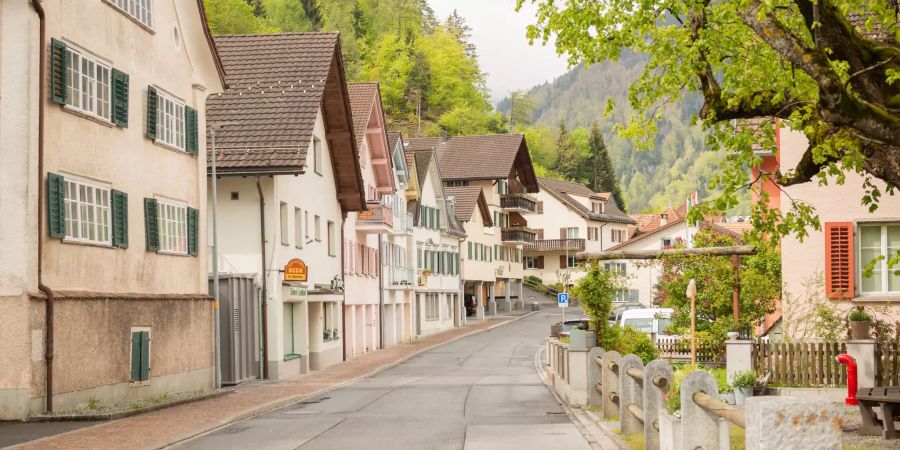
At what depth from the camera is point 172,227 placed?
28344mm

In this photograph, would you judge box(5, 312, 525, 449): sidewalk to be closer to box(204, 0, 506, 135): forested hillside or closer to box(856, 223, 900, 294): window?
box(856, 223, 900, 294): window

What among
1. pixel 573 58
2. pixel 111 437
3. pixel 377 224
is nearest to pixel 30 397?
pixel 111 437

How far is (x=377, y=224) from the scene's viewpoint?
2084 inches

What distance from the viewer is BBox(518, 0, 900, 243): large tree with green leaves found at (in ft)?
42.7

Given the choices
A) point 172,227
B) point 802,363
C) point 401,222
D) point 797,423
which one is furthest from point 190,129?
point 401,222

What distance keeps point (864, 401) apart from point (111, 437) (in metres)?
10.3

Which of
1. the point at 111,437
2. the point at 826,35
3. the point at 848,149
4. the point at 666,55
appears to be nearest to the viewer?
the point at 826,35

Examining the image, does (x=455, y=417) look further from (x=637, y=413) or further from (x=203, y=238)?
(x=203, y=238)

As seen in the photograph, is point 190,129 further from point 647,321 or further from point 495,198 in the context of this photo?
point 495,198

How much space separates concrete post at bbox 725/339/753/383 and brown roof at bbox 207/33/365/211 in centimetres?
1613

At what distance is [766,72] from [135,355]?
45.8 ft

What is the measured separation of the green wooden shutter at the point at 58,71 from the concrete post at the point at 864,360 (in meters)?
13.9

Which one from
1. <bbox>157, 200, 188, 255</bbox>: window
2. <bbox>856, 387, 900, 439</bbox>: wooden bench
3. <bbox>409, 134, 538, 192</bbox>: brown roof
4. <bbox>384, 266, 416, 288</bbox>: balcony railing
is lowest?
<bbox>856, 387, 900, 439</bbox>: wooden bench

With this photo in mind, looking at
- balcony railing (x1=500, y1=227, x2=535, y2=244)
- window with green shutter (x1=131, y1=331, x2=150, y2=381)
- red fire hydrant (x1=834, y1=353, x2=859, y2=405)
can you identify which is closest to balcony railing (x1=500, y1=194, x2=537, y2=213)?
balcony railing (x1=500, y1=227, x2=535, y2=244)
